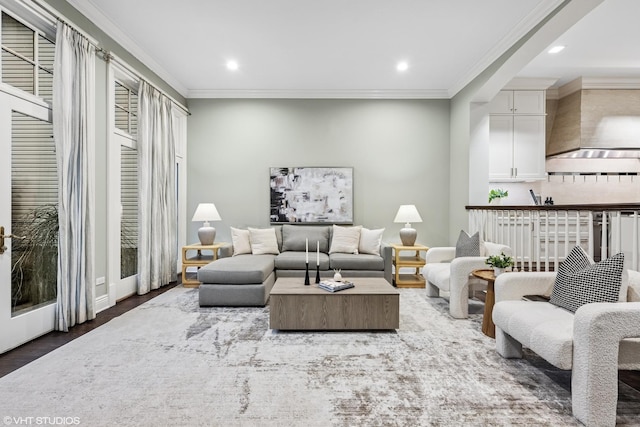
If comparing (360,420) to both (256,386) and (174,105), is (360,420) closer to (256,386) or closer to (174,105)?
(256,386)

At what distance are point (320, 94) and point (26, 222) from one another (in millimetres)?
4230

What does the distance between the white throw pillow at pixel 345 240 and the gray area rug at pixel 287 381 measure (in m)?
1.98

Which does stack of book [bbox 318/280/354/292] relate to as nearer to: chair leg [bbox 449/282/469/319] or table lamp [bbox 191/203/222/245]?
chair leg [bbox 449/282/469/319]

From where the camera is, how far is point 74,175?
3.08 metres

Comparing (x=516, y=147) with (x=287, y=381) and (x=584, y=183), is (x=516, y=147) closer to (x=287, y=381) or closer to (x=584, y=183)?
(x=584, y=183)

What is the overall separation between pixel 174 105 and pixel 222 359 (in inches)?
161

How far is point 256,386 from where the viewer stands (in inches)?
81.8

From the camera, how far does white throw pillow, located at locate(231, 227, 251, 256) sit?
5000 mm

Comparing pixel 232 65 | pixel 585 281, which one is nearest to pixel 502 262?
pixel 585 281

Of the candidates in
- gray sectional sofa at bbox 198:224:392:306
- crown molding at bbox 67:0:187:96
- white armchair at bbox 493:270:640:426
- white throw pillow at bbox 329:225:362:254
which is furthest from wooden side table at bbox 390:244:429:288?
crown molding at bbox 67:0:187:96

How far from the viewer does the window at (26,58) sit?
2643 millimetres

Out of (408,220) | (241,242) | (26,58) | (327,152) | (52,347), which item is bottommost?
(52,347)

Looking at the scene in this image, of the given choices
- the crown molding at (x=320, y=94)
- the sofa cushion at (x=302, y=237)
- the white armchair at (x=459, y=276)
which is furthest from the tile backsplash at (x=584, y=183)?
the sofa cushion at (x=302, y=237)

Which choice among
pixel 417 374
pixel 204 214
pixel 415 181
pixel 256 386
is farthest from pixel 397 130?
pixel 256 386
